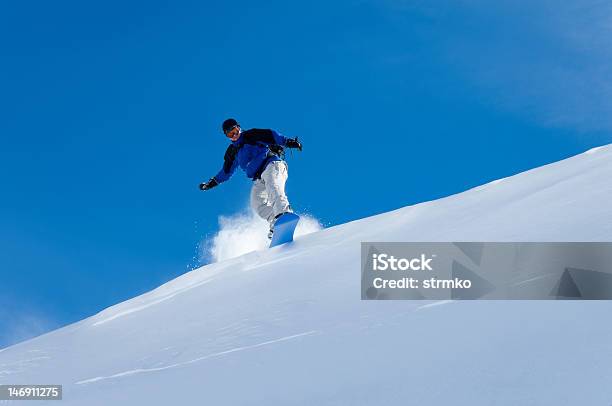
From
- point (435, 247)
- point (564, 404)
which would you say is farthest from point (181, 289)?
point (564, 404)

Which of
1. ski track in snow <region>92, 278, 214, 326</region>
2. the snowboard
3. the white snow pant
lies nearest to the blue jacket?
the white snow pant

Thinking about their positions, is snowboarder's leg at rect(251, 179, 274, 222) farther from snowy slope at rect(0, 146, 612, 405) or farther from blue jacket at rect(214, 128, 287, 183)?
snowy slope at rect(0, 146, 612, 405)

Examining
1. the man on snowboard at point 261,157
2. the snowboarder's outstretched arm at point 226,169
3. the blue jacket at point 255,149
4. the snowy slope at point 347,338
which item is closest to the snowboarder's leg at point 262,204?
the man on snowboard at point 261,157

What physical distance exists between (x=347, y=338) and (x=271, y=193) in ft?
15.2

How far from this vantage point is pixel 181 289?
21.5 ft

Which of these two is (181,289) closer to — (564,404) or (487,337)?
(487,337)

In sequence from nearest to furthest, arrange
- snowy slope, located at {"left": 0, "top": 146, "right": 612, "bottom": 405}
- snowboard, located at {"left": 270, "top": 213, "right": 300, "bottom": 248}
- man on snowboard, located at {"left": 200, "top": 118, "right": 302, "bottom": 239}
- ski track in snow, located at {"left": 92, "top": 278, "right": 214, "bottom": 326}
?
snowy slope, located at {"left": 0, "top": 146, "right": 612, "bottom": 405}
ski track in snow, located at {"left": 92, "top": 278, "right": 214, "bottom": 326}
snowboard, located at {"left": 270, "top": 213, "right": 300, "bottom": 248}
man on snowboard, located at {"left": 200, "top": 118, "right": 302, "bottom": 239}

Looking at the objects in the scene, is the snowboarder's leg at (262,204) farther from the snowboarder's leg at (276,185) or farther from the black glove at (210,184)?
the black glove at (210,184)

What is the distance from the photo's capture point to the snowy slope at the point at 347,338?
2.76 m

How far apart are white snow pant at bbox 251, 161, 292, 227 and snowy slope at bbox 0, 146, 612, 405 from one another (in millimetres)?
1308

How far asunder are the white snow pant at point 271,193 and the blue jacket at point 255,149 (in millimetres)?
111

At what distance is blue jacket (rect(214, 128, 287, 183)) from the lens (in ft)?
27.9

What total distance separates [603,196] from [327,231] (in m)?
3.35

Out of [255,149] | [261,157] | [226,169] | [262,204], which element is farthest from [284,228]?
[226,169]
